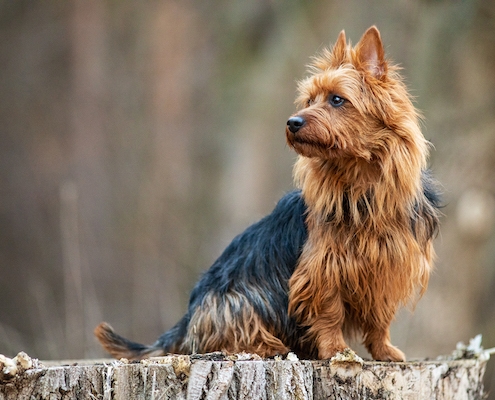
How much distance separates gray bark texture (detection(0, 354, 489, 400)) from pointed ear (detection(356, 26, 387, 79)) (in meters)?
1.75

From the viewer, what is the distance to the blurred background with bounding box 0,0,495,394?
8625 millimetres

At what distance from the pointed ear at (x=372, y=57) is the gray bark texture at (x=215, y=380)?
1753 mm

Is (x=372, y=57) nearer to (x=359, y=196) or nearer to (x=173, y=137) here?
(x=359, y=196)

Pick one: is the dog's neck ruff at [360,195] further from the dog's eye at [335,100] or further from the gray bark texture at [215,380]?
the gray bark texture at [215,380]

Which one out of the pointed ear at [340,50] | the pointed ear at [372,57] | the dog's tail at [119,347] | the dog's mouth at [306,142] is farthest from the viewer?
the dog's tail at [119,347]

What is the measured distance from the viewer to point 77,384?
3662 millimetres

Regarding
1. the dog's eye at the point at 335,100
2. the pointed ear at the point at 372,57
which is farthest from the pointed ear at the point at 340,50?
the dog's eye at the point at 335,100

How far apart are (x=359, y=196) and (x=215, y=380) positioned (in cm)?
141

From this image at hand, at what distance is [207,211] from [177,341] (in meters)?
6.03

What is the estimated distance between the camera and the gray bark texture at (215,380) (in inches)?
143

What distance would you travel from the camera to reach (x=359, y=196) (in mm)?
4293

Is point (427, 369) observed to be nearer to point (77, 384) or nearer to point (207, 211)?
point (77, 384)

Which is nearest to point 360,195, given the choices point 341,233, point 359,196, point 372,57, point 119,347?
point 359,196

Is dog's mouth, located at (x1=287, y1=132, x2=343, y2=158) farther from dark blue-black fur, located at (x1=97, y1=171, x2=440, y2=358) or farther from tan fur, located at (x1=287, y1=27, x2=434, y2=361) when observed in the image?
dark blue-black fur, located at (x1=97, y1=171, x2=440, y2=358)
